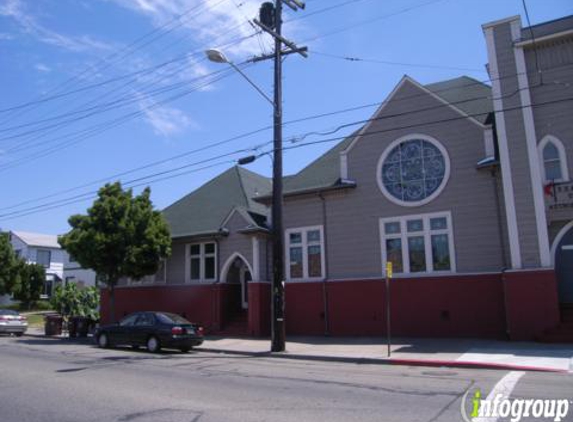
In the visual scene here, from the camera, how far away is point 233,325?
24703 millimetres

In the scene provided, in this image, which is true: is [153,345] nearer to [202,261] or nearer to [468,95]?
[202,261]

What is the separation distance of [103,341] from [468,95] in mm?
18178

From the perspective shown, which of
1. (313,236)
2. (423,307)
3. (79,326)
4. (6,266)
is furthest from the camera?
(6,266)

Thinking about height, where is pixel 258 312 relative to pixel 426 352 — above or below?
above

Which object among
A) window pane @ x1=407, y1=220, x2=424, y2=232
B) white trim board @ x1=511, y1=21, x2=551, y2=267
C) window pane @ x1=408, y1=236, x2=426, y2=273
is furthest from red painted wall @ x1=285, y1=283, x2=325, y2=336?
white trim board @ x1=511, y1=21, x2=551, y2=267

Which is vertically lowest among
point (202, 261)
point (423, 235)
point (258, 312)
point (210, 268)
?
point (258, 312)

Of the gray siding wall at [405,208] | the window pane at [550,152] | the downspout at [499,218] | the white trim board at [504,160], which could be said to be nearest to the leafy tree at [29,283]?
the gray siding wall at [405,208]

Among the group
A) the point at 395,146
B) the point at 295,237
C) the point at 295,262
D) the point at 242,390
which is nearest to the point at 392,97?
the point at 395,146

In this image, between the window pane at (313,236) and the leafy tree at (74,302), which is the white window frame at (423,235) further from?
the leafy tree at (74,302)

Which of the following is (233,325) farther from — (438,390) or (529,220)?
(438,390)

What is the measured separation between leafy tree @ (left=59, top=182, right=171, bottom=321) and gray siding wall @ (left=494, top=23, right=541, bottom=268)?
1581cm

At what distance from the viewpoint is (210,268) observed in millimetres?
26234

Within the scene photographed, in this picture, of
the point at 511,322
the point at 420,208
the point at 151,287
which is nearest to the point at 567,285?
the point at 511,322

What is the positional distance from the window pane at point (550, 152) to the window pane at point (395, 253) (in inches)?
242
